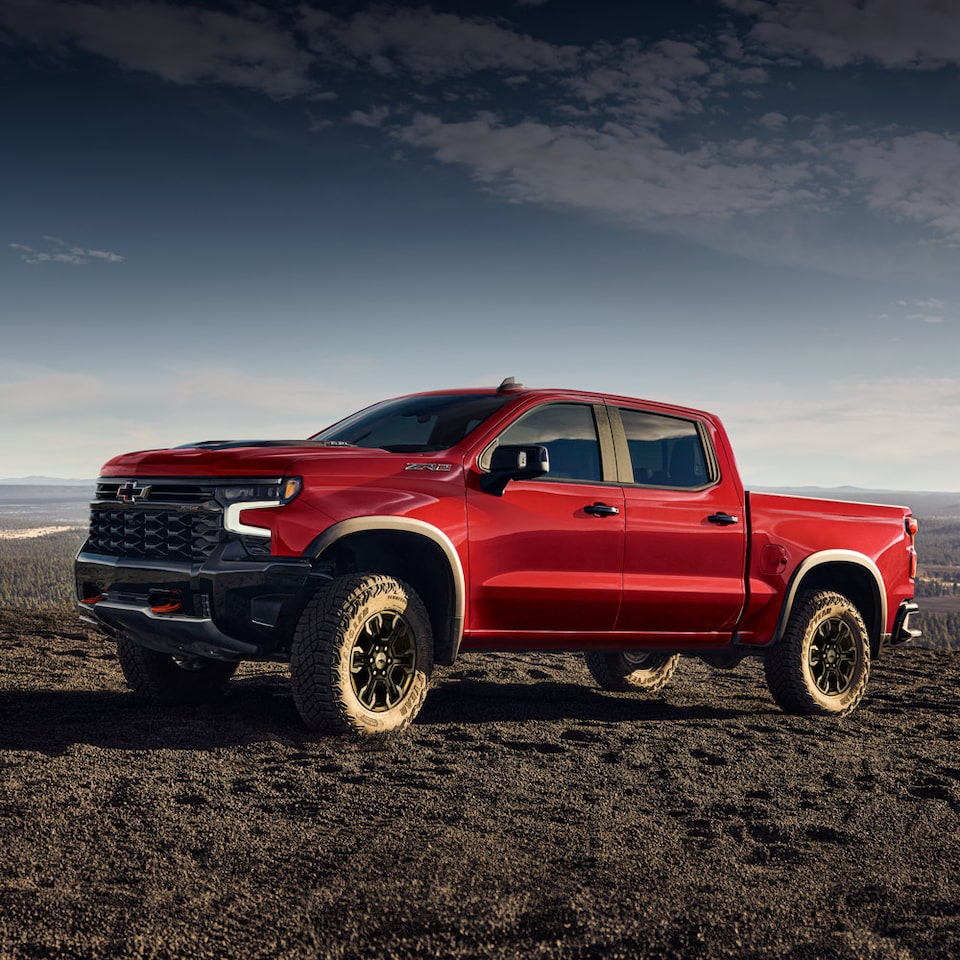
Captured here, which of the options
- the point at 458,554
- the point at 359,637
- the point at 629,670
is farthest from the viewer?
the point at 629,670

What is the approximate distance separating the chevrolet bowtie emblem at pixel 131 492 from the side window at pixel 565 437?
2.27 metres

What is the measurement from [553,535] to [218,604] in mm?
2117

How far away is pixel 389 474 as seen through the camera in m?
5.93

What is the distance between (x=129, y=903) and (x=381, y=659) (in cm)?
266

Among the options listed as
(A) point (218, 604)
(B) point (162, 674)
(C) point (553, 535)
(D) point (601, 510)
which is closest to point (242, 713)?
(B) point (162, 674)

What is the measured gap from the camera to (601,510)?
260 inches

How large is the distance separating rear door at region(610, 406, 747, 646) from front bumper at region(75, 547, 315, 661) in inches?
91.5

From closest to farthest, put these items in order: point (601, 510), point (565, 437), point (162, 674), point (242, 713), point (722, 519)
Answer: point (601, 510) → point (242, 713) → point (565, 437) → point (162, 674) → point (722, 519)

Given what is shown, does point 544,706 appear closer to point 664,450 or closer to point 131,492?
point 664,450

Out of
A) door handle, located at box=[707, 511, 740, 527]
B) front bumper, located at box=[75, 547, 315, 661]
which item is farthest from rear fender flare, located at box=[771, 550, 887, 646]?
front bumper, located at box=[75, 547, 315, 661]

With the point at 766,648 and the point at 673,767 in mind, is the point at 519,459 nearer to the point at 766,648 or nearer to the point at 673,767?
the point at 673,767

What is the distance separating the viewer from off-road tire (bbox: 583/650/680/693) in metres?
8.91

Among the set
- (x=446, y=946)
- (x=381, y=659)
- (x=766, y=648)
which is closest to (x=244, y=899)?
(x=446, y=946)

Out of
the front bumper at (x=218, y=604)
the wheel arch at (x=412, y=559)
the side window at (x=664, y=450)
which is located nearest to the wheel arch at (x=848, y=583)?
the side window at (x=664, y=450)
